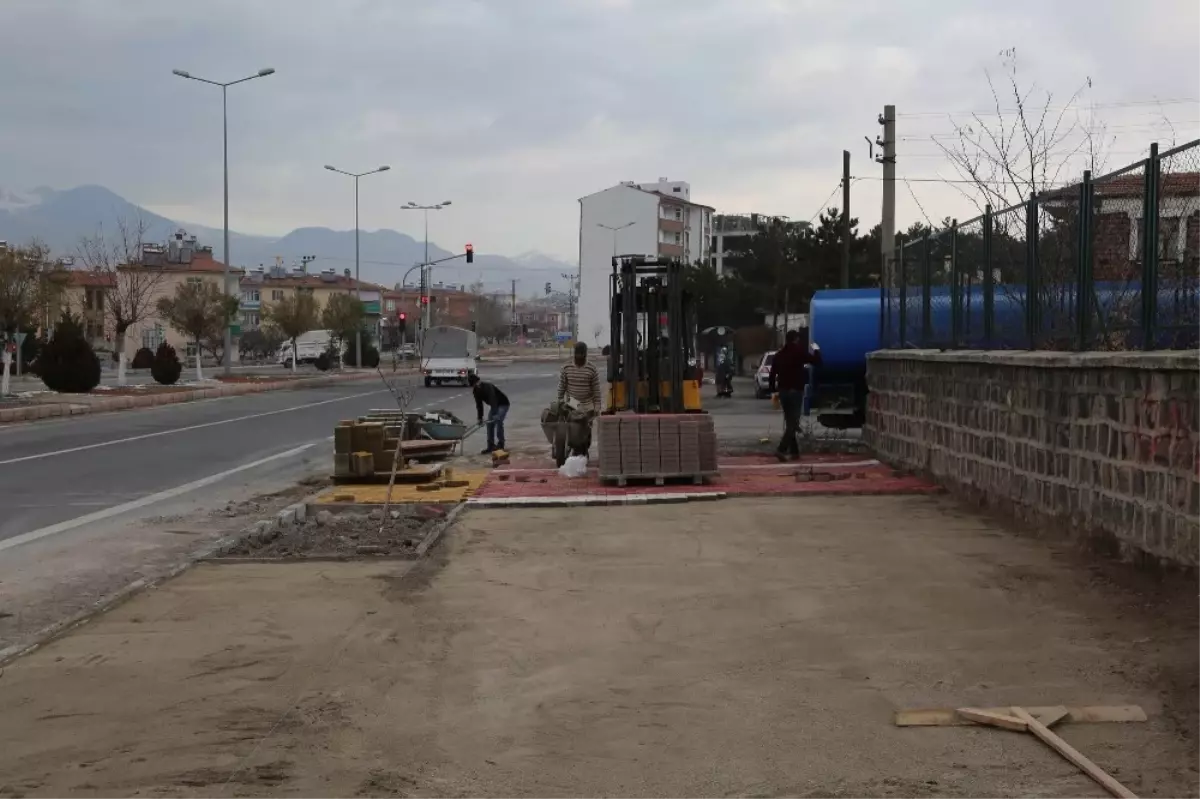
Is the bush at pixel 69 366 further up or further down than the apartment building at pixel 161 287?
further down

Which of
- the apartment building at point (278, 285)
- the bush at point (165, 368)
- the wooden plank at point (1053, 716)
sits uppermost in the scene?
the apartment building at point (278, 285)

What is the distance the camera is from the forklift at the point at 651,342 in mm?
14961

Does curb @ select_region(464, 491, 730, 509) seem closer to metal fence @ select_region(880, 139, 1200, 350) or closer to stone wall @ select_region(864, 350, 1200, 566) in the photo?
stone wall @ select_region(864, 350, 1200, 566)

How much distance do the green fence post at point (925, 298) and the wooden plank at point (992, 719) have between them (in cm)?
967

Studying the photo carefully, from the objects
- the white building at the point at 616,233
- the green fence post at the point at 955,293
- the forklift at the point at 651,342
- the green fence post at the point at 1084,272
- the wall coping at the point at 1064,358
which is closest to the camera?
the wall coping at the point at 1064,358

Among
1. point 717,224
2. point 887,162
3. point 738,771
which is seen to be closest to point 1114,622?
point 738,771

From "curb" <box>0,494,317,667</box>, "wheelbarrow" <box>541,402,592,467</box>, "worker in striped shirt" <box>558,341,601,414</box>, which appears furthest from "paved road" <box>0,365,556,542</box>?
"worker in striped shirt" <box>558,341,601,414</box>

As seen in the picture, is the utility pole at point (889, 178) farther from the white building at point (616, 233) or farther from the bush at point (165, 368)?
the white building at point (616, 233)

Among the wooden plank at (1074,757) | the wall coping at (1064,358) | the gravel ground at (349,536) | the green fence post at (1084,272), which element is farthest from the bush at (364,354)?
the wooden plank at (1074,757)

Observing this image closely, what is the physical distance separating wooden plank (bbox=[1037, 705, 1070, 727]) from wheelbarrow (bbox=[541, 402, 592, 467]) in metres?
10.3

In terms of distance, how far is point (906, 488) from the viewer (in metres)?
12.9

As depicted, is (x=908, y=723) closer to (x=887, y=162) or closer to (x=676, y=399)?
(x=676, y=399)

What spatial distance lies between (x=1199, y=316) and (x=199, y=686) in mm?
6276

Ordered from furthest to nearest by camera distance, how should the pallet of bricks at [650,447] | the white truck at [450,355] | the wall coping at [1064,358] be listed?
the white truck at [450,355], the pallet of bricks at [650,447], the wall coping at [1064,358]
